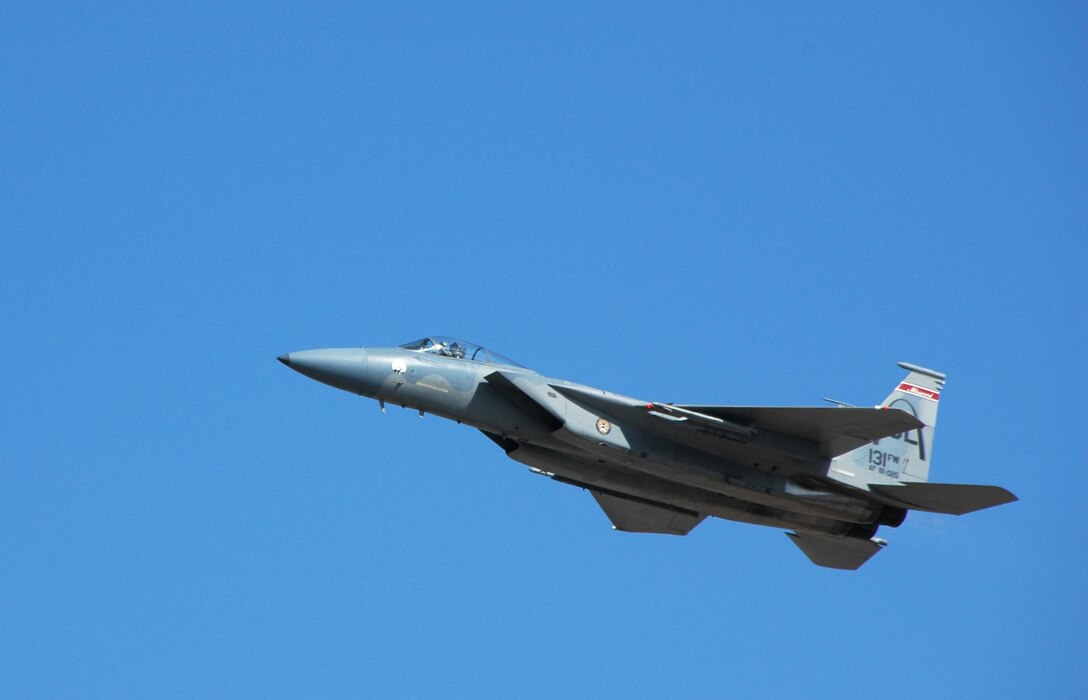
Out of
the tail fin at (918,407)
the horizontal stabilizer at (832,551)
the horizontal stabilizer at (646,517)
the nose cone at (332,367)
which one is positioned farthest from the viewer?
the horizontal stabilizer at (646,517)

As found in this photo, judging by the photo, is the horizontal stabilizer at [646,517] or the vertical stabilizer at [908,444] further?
the horizontal stabilizer at [646,517]

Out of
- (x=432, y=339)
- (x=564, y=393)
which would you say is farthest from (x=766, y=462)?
(x=432, y=339)

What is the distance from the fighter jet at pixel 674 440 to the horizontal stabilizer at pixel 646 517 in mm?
1370

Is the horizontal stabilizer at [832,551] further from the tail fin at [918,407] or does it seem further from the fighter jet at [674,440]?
the tail fin at [918,407]

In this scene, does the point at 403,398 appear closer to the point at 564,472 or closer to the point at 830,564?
the point at 564,472

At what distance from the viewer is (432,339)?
75.7ft

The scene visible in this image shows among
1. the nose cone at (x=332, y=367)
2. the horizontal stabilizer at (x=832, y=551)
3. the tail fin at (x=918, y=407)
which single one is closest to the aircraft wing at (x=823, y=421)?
the tail fin at (x=918, y=407)

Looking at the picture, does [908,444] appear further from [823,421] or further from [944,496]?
[823,421]

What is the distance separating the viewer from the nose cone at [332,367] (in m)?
22.0

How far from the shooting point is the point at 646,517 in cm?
2631

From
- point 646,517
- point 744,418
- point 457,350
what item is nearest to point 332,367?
point 457,350

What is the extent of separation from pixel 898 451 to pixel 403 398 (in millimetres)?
8850

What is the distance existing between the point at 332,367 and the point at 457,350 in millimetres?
2120

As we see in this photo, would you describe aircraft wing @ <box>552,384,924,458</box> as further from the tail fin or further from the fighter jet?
the tail fin
